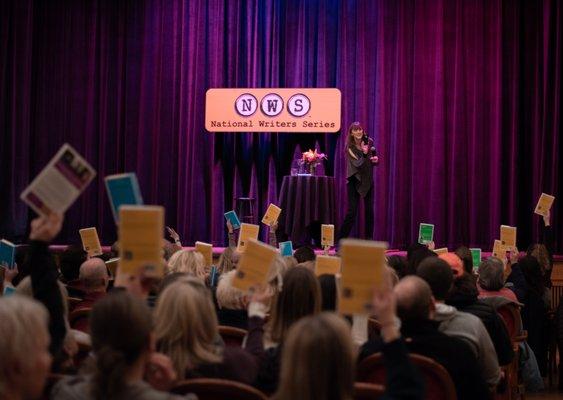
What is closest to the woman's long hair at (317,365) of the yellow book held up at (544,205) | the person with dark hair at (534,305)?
the person with dark hair at (534,305)

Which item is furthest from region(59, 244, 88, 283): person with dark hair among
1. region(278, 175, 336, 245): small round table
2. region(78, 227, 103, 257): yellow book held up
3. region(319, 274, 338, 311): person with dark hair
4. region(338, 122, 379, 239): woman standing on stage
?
region(338, 122, 379, 239): woman standing on stage

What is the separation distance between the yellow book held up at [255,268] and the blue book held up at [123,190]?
541 millimetres

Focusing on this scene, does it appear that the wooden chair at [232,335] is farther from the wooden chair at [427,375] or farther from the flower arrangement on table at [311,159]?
the flower arrangement on table at [311,159]

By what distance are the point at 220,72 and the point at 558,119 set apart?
5.09 metres

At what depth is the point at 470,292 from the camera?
409 centimetres

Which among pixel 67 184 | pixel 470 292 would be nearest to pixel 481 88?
pixel 470 292

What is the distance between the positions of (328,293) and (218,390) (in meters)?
1.44

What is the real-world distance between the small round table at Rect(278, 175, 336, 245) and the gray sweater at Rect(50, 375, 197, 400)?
7941 millimetres

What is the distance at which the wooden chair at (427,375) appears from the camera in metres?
2.65

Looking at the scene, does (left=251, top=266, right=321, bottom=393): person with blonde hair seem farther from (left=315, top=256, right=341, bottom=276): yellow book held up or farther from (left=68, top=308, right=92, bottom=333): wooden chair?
(left=68, top=308, right=92, bottom=333): wooden chair

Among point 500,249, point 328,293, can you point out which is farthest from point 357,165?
point 328,293

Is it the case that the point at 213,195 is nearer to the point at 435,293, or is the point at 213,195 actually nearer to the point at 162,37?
the point at 162,37

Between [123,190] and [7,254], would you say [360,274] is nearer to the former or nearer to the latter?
[123,190]

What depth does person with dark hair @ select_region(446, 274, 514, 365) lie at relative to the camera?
397 centimetres
